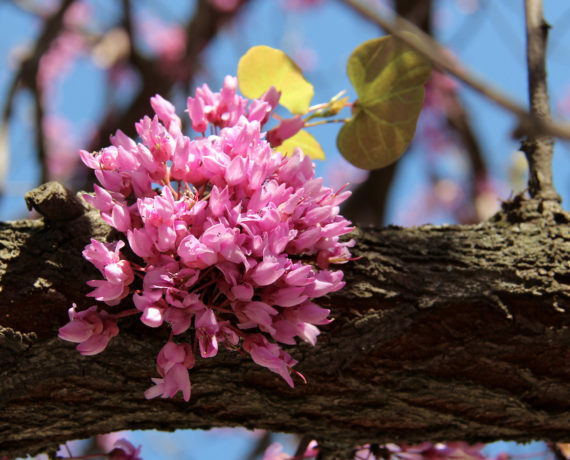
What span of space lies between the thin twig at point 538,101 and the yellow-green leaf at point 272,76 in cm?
61

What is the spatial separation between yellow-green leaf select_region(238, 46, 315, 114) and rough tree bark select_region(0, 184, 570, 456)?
42cm

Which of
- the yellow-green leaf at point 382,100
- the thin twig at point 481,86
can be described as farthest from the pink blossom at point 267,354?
the yellow-green leaf at point 382,100

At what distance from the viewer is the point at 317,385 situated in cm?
128

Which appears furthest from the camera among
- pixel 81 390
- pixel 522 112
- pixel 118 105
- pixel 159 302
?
pixel 118 105

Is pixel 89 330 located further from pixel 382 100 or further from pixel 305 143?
pixel 382 100

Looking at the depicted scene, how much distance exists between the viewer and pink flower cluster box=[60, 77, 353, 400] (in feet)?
3.18

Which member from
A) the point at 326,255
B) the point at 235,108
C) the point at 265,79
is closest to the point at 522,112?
the point at 326,255

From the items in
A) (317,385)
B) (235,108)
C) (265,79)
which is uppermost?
(265,79)

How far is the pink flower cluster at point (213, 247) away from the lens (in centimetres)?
97

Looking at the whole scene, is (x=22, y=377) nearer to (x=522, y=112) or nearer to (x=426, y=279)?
(x=426, y=279)

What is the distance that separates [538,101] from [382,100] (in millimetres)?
461

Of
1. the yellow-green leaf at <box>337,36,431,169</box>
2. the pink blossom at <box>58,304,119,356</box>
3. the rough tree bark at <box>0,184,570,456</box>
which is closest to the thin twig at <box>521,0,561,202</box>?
the rough tree bark at <box>0,184,570,456</box>

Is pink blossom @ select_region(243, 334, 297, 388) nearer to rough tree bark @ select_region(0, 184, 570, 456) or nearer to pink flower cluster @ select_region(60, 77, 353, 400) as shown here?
pink flower cluster @ select_region(60, 77, 353, 400)

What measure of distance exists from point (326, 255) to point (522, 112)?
0.52 metres
